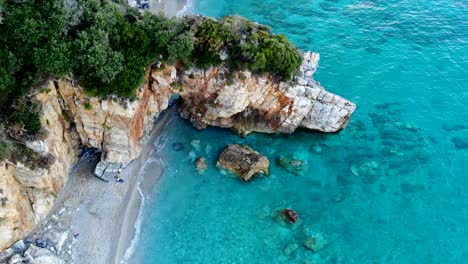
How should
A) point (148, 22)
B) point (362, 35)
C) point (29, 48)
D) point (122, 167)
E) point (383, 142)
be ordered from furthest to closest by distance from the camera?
point (362, 35)
point (383, 142)
point (122, 167)
point (148, 22)
point (29, 48)

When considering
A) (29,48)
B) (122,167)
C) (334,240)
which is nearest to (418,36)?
(334,240)

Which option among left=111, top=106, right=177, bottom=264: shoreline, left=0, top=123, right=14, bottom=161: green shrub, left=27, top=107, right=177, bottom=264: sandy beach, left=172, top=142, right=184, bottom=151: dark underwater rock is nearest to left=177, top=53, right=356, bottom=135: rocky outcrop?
left=111, top=106, right=177, bottom=264: shoreline

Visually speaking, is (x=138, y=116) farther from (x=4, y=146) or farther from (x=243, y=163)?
(x=4, y=146)

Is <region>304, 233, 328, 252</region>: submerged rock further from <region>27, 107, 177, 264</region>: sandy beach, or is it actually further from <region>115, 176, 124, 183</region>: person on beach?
<region>115, 176, 124, 183</region>: person on beach

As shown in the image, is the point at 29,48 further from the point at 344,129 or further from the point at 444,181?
the point at 444,181

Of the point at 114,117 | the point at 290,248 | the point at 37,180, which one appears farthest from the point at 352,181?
the point at 37,180

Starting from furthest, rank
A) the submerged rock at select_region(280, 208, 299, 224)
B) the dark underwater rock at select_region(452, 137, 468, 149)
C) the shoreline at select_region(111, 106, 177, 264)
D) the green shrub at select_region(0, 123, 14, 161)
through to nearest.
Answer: the dark underwater rock at select_region(452, 137, 468, 149)
the submerged rock at select_region(280, 208, 299, 224)
the shoreline at select_region(111, 106, 177, 264)
the green shrub at select_region(0, 123, 14, 161)

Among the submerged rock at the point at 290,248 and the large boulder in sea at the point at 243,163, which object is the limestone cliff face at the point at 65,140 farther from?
the submerged rock at the point at 290,248

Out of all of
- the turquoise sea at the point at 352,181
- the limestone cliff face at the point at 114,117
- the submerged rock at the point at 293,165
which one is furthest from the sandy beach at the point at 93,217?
the submerged rock at the point at 293,165
